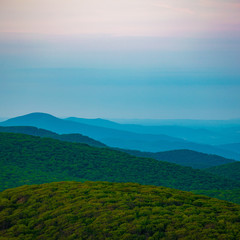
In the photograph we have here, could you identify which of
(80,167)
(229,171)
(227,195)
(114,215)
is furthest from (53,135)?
(114,215)

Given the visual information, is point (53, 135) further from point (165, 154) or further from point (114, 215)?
point (114, 215)

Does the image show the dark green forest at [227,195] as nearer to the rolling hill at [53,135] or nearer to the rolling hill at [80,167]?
the rolling hill at [80,167]

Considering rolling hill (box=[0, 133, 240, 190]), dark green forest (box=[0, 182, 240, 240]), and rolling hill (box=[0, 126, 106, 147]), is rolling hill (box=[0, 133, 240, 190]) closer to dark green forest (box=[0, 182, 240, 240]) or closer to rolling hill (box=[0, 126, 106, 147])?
dark green forest (box=[0, 182, 240, 240])

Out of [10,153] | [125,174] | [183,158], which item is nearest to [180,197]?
[125,174]

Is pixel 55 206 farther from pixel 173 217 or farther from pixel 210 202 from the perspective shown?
pixel 210 202

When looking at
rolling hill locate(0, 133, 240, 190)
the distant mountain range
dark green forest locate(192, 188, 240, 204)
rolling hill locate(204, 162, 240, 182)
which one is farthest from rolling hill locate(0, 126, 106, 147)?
dark green forest locate(192, 188, 240, 204)

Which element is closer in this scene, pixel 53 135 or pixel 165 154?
pixel 53 135
